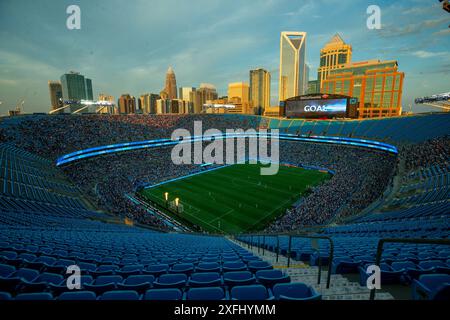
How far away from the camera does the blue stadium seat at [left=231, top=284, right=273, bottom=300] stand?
342 cm

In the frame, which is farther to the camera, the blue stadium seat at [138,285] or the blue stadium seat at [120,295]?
the blue stadium seat at [138,285]

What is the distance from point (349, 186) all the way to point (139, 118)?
52.9 m

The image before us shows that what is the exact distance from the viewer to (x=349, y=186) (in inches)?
1359

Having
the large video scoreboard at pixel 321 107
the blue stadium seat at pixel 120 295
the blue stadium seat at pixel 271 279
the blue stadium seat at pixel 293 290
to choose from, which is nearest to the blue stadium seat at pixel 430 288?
the blue stadium seat at pixel 293 290

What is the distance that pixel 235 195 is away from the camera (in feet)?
123

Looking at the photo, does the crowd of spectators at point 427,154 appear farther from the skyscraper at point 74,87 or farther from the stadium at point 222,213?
the skyscraper at point 74,87

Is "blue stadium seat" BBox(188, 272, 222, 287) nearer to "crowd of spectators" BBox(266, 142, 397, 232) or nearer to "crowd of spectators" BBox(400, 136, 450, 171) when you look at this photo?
"crowd of spectators" BBox(266, 142, 397, 232)

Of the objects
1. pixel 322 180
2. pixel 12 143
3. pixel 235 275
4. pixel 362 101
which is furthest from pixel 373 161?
pixel 362 101

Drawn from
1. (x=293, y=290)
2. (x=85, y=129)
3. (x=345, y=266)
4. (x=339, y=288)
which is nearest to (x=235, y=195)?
(x=345, y=266)

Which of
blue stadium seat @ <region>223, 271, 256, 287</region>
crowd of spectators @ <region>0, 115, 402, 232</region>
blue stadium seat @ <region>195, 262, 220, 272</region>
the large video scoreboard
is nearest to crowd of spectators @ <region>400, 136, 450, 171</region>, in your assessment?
crowd of spectators @ <region>0, 115, 402, 232</region>

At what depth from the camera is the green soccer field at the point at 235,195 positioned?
97.3ft

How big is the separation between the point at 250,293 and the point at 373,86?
6700 inches

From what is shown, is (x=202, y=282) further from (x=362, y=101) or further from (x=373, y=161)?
(x=362, y=101)

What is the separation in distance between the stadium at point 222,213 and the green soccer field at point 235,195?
10.8 inches
